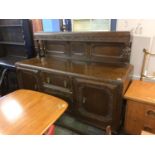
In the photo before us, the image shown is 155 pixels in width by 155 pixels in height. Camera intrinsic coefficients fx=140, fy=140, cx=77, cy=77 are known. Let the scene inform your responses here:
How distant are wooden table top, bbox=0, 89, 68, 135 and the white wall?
1.33 metres

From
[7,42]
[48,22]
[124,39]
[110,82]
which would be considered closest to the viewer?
[110,82]

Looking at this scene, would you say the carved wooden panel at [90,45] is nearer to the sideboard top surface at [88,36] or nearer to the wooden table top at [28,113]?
the sideboard top surface at [88,36]

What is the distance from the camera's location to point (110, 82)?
1.45 metres

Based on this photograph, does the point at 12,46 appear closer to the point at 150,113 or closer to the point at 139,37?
the point at 139,37

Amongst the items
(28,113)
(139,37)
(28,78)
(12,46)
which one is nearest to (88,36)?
(139,37)

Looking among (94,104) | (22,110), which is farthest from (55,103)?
(94,104)

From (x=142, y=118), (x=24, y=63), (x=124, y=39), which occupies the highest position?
(x=124, y=39)

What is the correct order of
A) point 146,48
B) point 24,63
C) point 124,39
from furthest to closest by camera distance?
1. point 24,63
2. point 146,48
3. point 124,39

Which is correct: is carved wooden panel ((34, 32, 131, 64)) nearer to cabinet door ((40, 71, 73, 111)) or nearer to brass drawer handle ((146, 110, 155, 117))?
cabinet door ((40, 71, 73, 111))

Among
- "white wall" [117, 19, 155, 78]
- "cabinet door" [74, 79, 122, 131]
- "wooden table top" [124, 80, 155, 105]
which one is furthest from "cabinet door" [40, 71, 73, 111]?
"white wall" [117, 19, 155, 78]

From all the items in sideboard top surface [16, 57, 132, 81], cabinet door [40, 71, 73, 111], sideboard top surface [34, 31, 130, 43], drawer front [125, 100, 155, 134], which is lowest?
drawer front [125, 100, 155, 134]

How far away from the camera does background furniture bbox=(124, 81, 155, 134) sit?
1447mm
